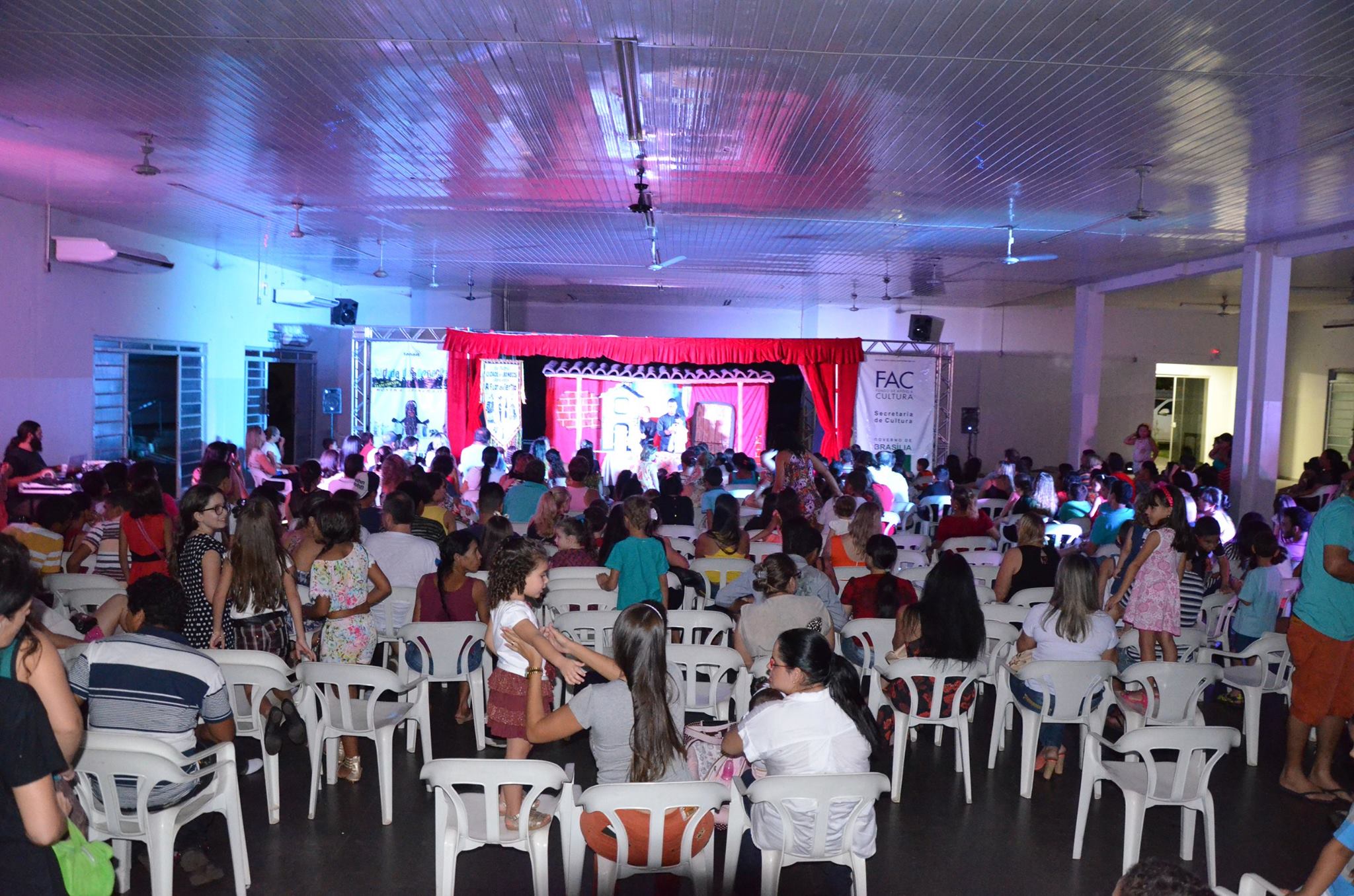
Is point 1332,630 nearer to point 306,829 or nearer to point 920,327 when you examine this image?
point 306,829

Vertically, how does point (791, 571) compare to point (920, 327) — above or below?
below

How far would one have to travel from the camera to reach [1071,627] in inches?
181

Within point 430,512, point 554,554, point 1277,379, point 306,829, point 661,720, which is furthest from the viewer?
point 1277,379

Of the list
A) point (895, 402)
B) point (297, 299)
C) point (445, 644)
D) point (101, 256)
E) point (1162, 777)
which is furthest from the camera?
point (895, 402)

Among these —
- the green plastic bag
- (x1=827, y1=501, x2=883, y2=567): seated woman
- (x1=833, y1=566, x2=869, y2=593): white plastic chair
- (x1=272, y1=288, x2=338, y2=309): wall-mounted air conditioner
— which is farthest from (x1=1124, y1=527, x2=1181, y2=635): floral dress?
(x1=272, y1=288, x2=338, y2=309): wall-mounted air conditioner

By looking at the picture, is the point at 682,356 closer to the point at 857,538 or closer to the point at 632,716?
the point at 857,538

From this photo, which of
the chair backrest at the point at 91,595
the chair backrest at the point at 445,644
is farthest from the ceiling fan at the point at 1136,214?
the chair backrest at the point at 91,595

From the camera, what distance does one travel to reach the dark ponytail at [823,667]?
127 inches

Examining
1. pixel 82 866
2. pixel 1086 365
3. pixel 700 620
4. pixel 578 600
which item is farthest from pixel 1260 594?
pixel 1086 365

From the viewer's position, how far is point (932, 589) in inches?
182

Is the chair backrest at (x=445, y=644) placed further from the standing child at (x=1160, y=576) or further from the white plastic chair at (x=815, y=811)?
the standing child at (x=1160, y=576)

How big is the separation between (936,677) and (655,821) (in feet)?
6.81

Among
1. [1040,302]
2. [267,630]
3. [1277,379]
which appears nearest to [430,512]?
[267,630]

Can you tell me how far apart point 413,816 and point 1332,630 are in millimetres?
4099
